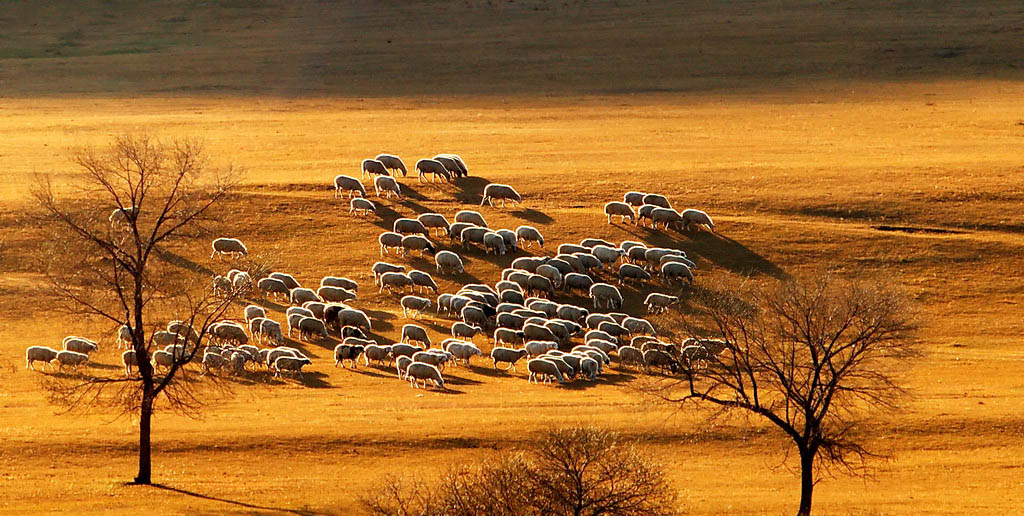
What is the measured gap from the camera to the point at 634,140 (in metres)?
65.1

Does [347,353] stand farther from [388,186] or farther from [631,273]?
[388,186]

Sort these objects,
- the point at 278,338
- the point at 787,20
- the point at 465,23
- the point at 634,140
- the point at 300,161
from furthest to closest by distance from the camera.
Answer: the point at 465,23, the point at 787,20, the point at 634,140, the point at 300,161, the point at 278,338

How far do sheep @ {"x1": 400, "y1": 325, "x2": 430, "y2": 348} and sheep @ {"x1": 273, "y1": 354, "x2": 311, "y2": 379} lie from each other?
383 centimetres

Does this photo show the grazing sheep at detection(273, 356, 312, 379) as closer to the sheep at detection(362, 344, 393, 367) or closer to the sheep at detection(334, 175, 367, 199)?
the sheep at detection(362, 344, 393, 367)

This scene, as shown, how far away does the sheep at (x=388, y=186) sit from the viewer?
171 feet


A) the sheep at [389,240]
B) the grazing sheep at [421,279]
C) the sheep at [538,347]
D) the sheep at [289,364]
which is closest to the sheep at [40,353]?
the sheep at [289,364]

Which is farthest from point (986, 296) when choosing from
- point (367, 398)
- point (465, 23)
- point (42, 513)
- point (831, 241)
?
point (465, 23)

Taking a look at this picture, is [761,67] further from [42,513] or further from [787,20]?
[42,513]

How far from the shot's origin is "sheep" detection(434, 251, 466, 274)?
144ft

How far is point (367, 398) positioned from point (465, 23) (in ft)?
279

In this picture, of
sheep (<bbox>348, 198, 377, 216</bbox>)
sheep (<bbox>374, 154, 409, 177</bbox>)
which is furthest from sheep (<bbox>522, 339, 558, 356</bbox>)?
sheep (<bbox>374, 154, 409, 177</bbox>)

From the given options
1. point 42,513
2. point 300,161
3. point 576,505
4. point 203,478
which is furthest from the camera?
point 300,161

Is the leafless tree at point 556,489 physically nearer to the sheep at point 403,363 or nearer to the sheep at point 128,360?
the sheep at point 403,363

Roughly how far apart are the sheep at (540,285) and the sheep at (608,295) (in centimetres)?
142
